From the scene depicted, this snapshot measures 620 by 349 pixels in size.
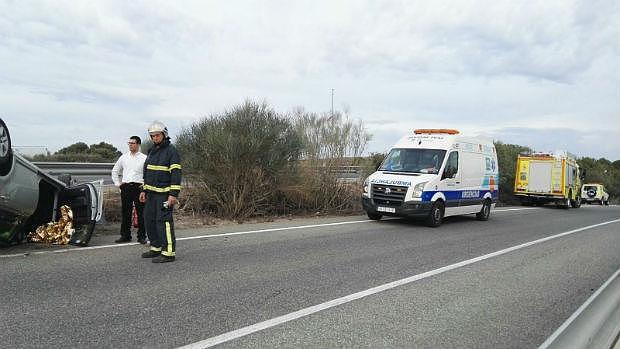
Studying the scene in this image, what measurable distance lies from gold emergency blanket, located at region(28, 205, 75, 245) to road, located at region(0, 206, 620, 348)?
0.34 m

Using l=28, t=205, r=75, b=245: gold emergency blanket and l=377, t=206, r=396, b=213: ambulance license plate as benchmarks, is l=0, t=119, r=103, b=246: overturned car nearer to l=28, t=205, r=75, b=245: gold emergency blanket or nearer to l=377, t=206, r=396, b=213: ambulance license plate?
l=28, t=205, r=75, b=245: gold emergency blanket

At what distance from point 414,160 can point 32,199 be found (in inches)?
363

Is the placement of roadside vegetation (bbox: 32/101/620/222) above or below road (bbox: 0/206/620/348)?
above

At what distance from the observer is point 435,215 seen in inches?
498

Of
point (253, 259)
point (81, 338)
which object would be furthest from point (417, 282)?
point (81, 338)

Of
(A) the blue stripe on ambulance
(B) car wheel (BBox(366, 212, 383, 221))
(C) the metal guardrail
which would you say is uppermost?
(C) the metal guardrail

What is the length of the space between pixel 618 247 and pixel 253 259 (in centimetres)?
808

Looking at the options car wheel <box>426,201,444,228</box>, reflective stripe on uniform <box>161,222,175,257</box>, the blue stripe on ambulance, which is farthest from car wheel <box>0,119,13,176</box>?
car wheel <box>426,201,444,228</box>

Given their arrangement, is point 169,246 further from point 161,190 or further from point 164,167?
point 164,167

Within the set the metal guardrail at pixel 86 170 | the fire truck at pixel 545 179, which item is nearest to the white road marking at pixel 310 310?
the metal guardrail at pixel 86 170

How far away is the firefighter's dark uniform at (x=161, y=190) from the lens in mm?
7160

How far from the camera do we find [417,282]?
6.47m

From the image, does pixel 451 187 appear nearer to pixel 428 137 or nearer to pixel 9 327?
pixel 428 137

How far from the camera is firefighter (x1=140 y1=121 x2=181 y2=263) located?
7145 millimetres
